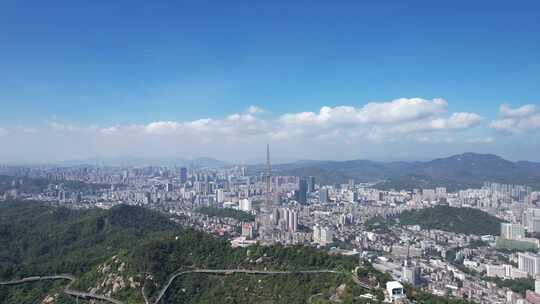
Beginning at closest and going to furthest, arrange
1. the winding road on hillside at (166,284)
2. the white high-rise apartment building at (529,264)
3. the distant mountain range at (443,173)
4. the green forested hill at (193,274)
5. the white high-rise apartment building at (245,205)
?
the green forested hill at (193,274), the winding road on hillside at (166,284), the white high-rise apartment building at (529,264), the white high-rise apartment building at (245,205), the distant mountain range at (443,173)

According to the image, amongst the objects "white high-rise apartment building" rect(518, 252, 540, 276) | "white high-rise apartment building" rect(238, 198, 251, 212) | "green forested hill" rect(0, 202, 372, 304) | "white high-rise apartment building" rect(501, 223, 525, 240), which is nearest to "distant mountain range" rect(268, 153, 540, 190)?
"white high-rise apartment building" rect(238, 198, 251, 212)

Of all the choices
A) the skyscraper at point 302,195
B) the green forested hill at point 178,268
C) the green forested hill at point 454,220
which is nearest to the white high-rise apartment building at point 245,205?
the skyscraper at point 302,195

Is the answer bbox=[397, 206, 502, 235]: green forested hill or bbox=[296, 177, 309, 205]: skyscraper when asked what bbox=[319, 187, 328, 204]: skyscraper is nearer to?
bbox=[296, 177, 309, 205]: skyscraper

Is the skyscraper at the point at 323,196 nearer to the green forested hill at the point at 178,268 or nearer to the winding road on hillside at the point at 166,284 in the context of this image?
the green forested hill at the point at 178,268

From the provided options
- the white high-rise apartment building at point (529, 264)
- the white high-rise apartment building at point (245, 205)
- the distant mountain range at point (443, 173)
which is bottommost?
the white high-rise apartment building at point (529, 264)

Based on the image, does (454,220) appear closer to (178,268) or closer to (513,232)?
(513,232)
